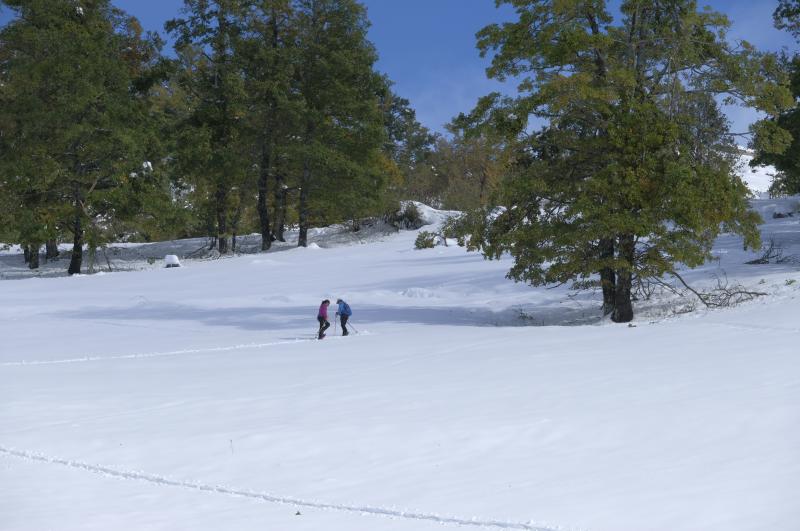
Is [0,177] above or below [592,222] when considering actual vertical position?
above

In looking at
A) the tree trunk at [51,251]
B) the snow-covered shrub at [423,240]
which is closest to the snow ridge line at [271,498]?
the snow-covered shrub at [423,240]

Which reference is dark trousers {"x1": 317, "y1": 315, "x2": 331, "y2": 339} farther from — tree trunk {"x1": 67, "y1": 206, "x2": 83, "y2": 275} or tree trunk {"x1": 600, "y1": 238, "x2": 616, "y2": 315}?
tree trunk {"x1": 67, "y1": 206, "x2": 83, "y2": 275}

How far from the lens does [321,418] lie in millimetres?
10414

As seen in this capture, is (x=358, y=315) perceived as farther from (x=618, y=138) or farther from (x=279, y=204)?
(x=279, y=204)

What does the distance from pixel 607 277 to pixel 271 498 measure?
595 inches

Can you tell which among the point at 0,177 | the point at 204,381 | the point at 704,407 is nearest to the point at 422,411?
the point at 704,407

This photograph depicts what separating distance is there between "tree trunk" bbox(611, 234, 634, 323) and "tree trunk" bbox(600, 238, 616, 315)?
0.29 metres

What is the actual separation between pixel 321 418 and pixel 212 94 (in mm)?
37952

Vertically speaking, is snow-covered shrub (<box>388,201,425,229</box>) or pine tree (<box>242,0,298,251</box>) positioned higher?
pine tree (<box>242,0,298,251</box>)

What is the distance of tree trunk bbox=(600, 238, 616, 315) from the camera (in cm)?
2039

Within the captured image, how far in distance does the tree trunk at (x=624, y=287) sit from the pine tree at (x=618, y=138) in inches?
1.0

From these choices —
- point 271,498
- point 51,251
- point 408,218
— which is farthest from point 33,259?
point 271,498

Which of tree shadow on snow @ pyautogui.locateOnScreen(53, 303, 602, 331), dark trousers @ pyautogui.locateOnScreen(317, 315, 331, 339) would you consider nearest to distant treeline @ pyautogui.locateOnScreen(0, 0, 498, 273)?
tree shadow on snow @ pyautogui.locateOnScreen(53, 303, 602, 331)

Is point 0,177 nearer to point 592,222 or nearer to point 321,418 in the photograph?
point 592,222
